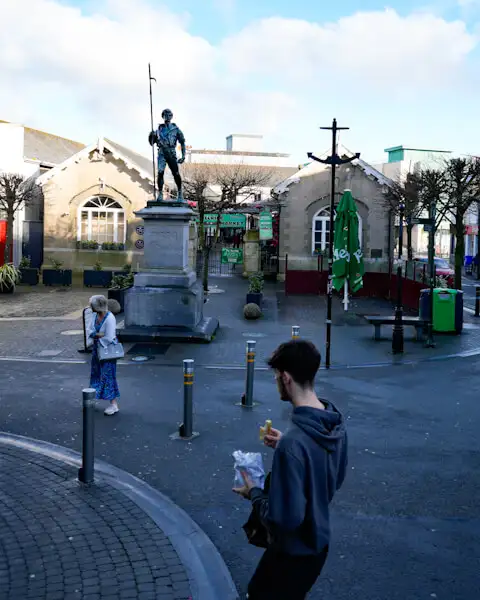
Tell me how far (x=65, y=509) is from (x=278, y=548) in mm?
3576

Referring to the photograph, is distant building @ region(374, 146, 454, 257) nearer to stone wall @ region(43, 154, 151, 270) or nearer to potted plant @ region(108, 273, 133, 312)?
stone wall @ region(43, 154, 151, 270)

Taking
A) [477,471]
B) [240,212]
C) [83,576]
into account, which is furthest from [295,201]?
[83,576]

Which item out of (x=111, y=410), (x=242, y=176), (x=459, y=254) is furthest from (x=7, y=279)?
(x=242, y=176)

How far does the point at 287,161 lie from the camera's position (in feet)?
289

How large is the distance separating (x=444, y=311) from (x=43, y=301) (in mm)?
13883

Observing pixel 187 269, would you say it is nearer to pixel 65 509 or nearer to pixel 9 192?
pixel 65 509

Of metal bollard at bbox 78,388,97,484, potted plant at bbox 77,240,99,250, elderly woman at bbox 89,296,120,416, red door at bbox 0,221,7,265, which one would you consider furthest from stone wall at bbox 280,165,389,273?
metal bollard at bbox 78,388,97,484

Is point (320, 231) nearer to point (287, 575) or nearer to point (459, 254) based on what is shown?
point (459, 254)

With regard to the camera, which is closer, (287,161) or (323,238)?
(323,238)

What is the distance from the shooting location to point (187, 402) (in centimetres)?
845

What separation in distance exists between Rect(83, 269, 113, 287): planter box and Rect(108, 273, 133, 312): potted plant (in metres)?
7.18

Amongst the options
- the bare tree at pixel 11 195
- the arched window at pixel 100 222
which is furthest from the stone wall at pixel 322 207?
the bare tree at pixel 11 195

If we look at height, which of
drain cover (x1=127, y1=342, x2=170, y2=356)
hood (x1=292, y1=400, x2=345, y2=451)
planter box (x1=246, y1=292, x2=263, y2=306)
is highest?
hood (x1=292, y1=400, x2=345, y2=451)

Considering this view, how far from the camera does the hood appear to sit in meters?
3.15
